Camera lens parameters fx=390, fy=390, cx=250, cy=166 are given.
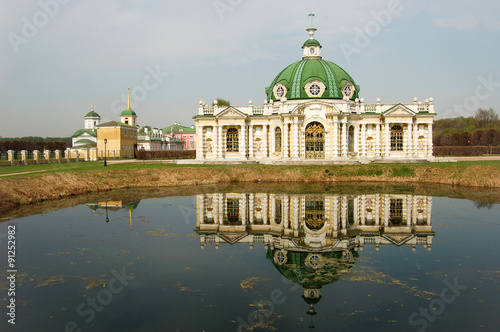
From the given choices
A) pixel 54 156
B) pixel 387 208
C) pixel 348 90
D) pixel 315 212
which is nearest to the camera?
pixel 315 212

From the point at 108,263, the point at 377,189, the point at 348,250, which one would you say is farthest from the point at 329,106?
the point at 108,263

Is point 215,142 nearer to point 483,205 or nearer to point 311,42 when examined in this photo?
point 311,42

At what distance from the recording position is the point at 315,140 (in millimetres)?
45562

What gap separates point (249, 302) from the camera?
1062 cm

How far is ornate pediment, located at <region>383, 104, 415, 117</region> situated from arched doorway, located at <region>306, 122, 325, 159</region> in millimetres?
8270

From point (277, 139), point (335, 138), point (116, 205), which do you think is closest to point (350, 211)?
point (116, 205)

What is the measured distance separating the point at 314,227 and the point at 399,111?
106 feet

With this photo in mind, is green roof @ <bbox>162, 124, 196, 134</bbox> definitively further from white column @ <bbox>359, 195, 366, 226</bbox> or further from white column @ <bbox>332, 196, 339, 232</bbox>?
white column @ <bbox>359, 195, 366, 226</bbox>

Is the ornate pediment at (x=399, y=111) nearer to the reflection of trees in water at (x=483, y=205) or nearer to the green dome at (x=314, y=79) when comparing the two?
the green dome at (x=314, y=79)

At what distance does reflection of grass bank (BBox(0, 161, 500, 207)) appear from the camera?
32.4 meters

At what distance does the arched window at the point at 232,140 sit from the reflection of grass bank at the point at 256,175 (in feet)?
26.3

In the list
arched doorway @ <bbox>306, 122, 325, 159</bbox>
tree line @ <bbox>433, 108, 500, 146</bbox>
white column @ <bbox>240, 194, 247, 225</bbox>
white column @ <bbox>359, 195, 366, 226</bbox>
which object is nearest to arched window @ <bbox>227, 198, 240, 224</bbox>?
white column @ <bbox>240, 194, 247, 225</bbox>

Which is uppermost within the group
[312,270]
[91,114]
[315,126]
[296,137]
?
[91,114]

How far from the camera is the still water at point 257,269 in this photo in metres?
9.74
